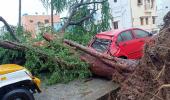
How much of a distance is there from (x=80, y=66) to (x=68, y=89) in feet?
2.69

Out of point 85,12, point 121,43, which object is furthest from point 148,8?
point 121,43

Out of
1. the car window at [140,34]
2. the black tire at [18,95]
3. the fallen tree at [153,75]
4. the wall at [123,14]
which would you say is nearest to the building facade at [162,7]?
the wall at [123,14]

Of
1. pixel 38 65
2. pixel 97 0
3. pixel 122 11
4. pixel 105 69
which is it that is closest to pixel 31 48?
pixel 38 65

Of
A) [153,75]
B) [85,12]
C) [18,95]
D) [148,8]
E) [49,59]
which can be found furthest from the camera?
[148,8]

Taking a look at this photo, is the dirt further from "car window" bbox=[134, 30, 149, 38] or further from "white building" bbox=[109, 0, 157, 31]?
"white building" bbox=[109, 0, 157, 31]

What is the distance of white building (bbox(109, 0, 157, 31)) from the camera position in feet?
112

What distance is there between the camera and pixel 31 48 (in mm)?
9547

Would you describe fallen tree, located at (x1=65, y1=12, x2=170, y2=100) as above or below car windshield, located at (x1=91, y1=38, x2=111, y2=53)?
below

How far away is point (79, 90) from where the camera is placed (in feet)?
28.3

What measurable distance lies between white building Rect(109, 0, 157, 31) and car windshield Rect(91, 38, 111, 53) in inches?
851

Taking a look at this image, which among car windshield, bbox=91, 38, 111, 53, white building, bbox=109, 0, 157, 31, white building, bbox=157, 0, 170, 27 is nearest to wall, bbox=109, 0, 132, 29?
white building, bbox=109, 0, 157, 31

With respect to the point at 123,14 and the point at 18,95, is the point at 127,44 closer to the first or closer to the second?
the point at 18,95

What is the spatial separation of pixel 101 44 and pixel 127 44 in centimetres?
99

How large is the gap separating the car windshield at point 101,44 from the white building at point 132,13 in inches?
851
